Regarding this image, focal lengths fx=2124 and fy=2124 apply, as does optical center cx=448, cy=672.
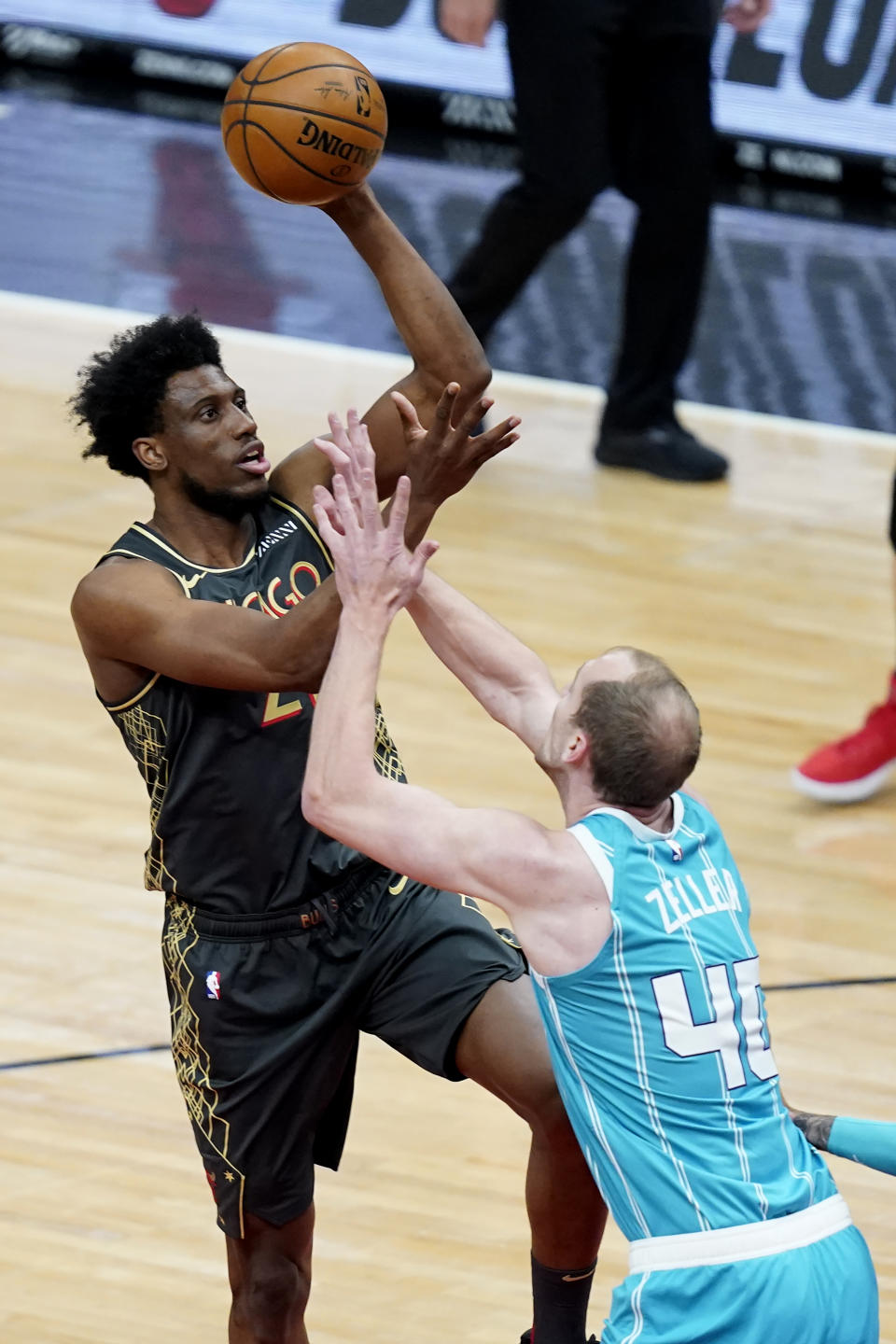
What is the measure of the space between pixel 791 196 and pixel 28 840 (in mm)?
8321

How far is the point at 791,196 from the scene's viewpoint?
12.5 metres

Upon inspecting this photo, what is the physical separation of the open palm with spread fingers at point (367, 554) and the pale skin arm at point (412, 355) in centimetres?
63

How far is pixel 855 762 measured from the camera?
602 centimetres

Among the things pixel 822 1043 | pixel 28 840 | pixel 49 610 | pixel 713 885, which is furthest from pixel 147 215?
pixel 713 885

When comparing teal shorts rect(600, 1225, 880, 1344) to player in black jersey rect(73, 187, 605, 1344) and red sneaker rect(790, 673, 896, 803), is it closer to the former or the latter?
player in black jersey rect(73, 187, 605, 1344)

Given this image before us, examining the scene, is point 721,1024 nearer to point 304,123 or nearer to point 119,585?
point 119,585

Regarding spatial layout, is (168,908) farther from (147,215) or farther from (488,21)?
(147,215)

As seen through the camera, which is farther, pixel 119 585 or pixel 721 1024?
pixel 119 585

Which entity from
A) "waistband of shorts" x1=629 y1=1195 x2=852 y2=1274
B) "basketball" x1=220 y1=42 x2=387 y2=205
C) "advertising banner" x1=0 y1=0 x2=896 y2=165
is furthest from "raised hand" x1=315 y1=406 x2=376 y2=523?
"advertising banner" x1=0 y1=0 x2=896 y2=165

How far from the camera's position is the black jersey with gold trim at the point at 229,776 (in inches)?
134

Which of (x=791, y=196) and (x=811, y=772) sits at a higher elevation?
(x=811, y=772)

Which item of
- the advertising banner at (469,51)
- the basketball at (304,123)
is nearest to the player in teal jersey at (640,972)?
the basketball at (304,123)

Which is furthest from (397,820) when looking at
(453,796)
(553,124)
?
(553,124)

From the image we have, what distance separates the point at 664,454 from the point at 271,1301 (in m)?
5.39
